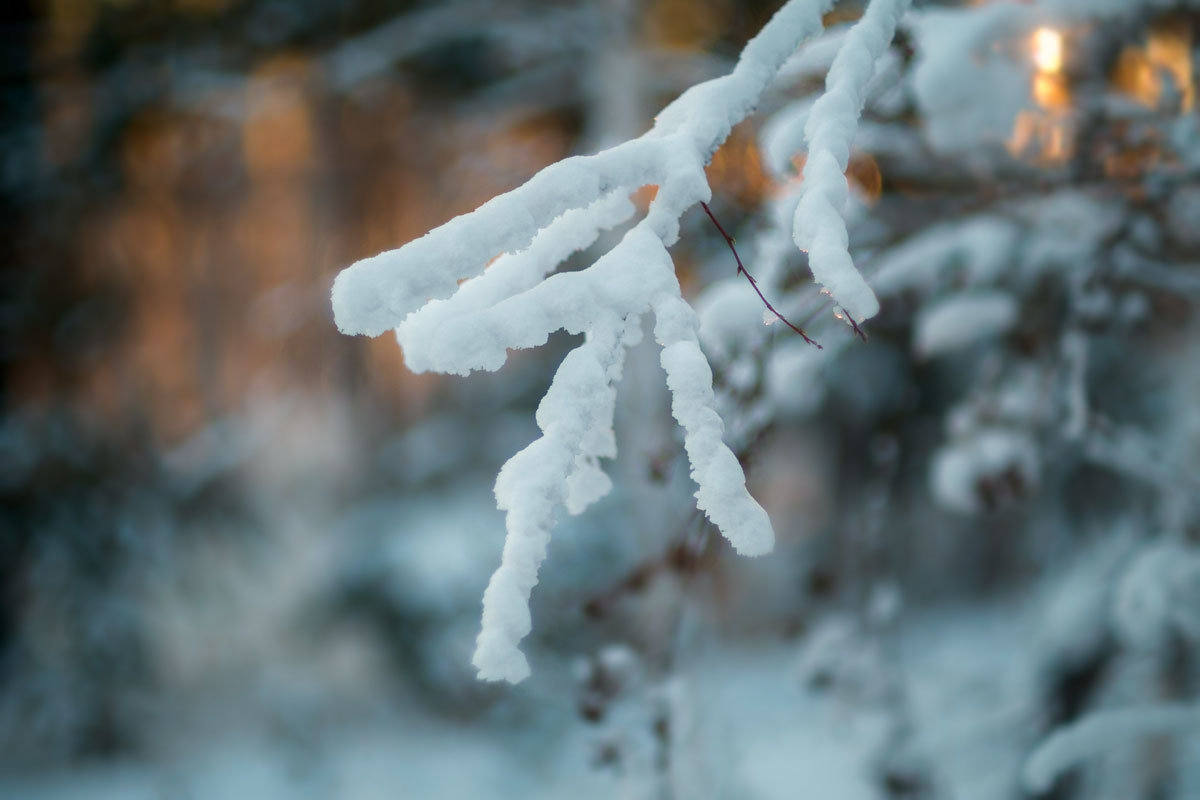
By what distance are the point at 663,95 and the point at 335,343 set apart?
9.44ft

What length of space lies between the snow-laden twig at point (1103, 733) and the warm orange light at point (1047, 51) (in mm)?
1669

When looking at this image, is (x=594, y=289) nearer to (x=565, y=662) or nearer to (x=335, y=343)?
(x=565, y=662)

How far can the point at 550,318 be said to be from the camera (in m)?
0.81

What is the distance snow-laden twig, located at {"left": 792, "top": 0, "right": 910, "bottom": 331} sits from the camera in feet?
2.45

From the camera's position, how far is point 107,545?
16.4ft

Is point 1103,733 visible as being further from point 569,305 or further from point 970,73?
point 569,305

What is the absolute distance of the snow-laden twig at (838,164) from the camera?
0.75 meters

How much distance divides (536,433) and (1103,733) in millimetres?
4113

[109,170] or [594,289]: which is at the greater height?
[109,170]

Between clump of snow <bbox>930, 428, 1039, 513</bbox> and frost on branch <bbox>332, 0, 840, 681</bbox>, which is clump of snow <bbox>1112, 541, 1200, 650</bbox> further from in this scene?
frost on branch <bbox>332, 0, 840, 681</bbox>

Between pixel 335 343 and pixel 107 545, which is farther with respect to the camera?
pixel 335 343

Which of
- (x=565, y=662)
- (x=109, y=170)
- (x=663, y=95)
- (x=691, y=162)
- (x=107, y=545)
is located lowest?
(x=691, y=162)

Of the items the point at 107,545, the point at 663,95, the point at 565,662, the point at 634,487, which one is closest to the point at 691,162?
the point at 634,487

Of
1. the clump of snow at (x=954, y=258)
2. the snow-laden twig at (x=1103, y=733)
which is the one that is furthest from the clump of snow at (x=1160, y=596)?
the clump of snow at (x=954, y=258)
